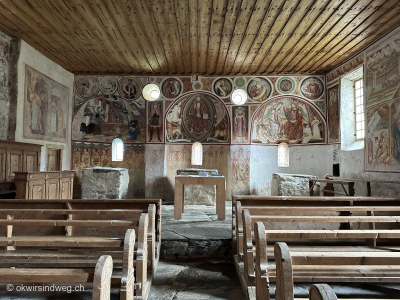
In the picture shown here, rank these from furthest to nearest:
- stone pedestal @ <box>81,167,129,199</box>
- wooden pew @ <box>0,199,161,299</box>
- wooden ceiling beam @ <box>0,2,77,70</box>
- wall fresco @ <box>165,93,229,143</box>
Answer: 1. wall fresco @ <box>165,93,229,143</box>
2. stone pedestal @ <box>81,167,129,199</box>
3. wooden ceiling beam @ <box>0,2,77,70</box>
4. wooden pew @ <box>0,199,161,299</box>

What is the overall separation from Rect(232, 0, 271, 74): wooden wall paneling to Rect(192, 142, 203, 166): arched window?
3.96m

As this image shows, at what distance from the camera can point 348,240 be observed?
4.85 m

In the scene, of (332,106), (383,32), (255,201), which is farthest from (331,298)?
(332,106)

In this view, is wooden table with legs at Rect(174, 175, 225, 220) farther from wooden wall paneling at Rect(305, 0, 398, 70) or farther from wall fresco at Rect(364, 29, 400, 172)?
wooden wall paneling at Rect(305, 0, 398, 70)

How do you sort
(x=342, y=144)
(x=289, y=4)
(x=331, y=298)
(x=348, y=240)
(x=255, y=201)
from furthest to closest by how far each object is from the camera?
(x=342, y=144), (x=289, y=4), (x=255, y=201), (x=348, y=240), (x=331, y=298)

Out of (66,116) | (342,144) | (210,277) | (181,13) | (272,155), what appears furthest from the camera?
(272,155)

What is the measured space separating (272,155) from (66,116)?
9077 mm

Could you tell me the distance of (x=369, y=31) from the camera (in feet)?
26.9

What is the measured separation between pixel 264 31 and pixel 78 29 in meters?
5.45

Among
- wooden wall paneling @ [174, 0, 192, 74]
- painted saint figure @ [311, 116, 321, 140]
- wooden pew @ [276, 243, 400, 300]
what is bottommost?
wooden pew @ [276, 243, 400, 300]

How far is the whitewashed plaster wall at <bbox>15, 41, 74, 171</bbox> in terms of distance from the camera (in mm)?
8764

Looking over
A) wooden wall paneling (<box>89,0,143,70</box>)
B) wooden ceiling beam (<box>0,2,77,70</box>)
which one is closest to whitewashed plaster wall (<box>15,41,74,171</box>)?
wooden ceiling beam (<box>0,2,77,70</box>)

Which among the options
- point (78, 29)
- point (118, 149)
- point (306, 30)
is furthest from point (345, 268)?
point (118, 149)

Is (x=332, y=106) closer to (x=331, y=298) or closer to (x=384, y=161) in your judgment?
(x=384, y=161)
